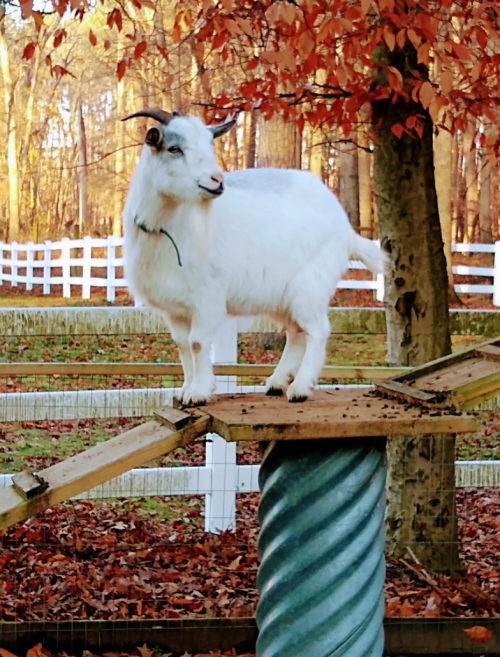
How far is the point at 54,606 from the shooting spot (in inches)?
166

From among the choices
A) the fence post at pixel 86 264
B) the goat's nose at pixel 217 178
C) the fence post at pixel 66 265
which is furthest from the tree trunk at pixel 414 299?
the fence post at pixel 66 265

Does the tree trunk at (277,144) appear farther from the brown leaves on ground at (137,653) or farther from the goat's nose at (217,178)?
the goat's nose at (217,178)

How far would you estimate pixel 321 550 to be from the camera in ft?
7.61

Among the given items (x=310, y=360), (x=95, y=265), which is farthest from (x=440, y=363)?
(x=95, y=265)

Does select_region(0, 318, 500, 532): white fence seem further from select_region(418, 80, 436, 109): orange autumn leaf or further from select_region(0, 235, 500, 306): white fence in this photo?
select_region(0, 235, 500, 306): white fence

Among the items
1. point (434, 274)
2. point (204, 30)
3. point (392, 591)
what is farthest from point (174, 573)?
point (204, 30)

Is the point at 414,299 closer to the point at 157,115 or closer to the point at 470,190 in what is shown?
the point at 157,115

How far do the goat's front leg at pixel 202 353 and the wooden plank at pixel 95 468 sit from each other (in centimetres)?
23

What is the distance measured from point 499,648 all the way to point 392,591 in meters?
0.71

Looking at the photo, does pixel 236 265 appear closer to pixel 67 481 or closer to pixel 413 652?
pixel 67 481

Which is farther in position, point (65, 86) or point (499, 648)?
point (65, 86)

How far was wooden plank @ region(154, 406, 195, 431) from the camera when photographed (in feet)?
8.05

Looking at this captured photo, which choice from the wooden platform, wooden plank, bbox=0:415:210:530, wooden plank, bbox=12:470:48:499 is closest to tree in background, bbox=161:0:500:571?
the wooden platform

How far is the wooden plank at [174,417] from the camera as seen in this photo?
246 cm
